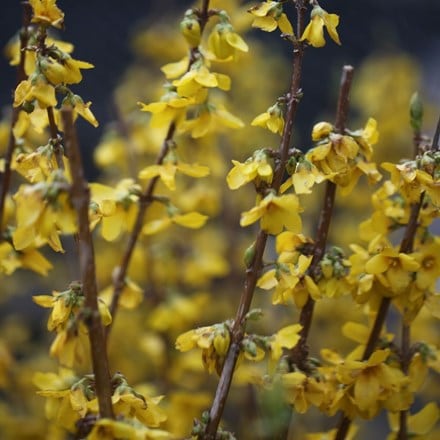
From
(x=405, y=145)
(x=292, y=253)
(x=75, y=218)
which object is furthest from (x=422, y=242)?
(x=405, y=145)

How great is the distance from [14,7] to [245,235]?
143 centimetres

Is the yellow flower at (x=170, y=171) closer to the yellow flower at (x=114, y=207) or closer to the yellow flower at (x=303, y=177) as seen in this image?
the yellow flower at (x=114, y=207)

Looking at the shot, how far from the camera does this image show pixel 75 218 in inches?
31.4

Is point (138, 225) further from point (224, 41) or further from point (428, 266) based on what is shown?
point (428, 266)

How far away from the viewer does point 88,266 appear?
2.62ft

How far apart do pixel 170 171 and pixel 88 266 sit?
16.4 inches

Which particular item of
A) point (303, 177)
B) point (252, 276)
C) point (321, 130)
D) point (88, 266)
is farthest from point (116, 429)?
point (321, 130)

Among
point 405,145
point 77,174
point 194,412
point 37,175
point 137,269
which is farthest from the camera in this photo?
point 405,145

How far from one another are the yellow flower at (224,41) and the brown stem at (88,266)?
39 cm

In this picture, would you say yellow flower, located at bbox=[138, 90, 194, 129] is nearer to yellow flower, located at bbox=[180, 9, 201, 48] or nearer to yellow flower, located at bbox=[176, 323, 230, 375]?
yellow flower, located at bbox=[180, 9, 201, 48]

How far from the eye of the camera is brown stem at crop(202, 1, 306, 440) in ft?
3.09

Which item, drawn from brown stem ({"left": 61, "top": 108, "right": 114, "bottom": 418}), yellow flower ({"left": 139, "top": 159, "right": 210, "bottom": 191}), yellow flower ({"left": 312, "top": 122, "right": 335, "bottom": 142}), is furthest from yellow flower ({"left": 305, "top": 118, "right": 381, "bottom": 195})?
brown stem ({"left": 61, "top": 108, "right": 114, "bottom": 418})

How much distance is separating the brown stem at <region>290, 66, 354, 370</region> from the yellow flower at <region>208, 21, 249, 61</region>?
0.16 meters

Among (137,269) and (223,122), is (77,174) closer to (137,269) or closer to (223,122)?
(223,122)
